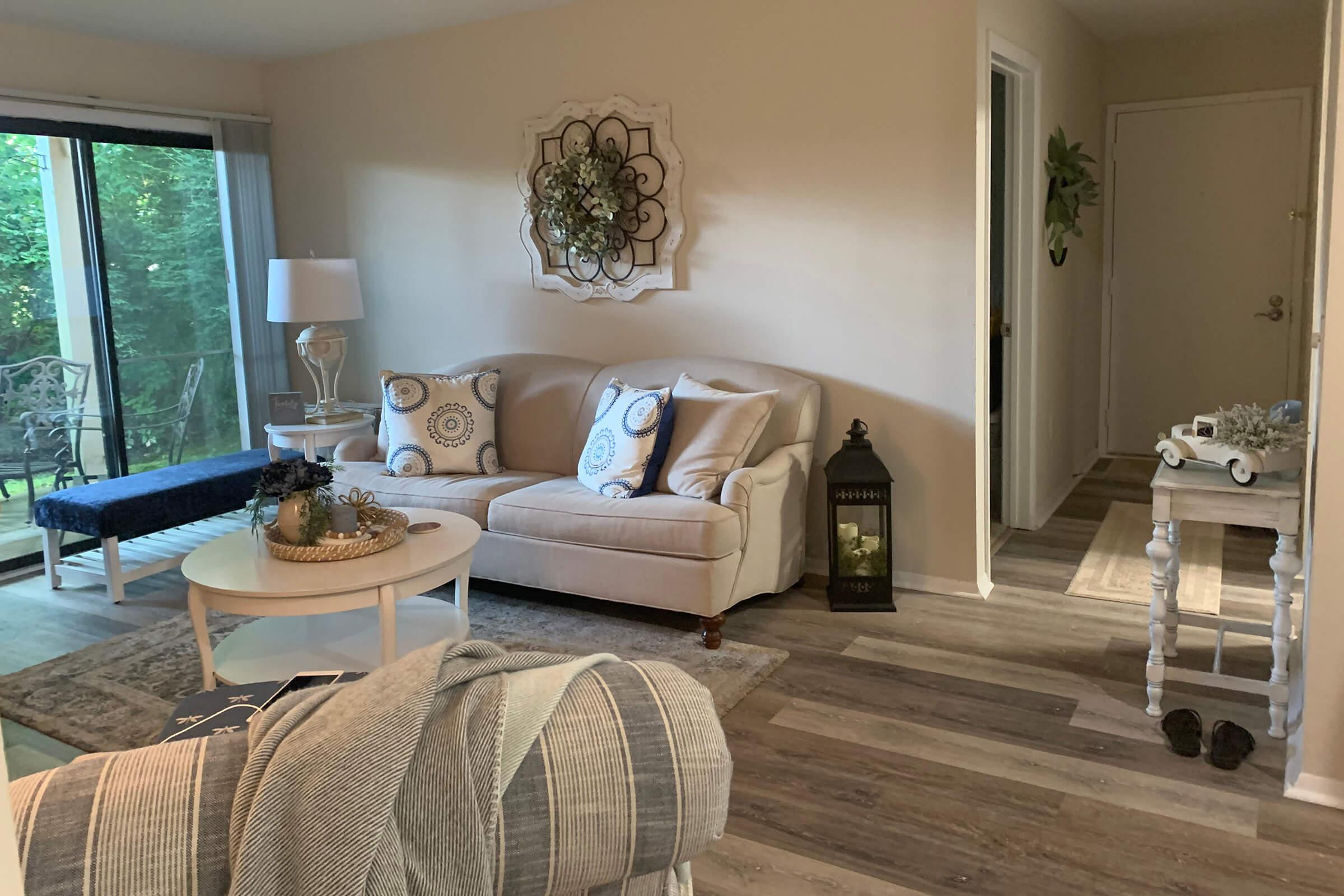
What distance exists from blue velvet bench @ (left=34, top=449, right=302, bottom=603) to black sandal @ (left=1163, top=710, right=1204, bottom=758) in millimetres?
3434

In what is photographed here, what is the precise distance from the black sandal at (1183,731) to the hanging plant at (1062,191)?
8.89ft

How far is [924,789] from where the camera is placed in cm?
260

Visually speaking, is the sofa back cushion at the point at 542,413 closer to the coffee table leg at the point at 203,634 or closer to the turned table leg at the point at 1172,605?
the coffee table leg at the point at 203,634

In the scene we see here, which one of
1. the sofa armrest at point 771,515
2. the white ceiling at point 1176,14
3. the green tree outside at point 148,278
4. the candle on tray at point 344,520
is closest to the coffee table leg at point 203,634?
the candle on tray at point 344,520

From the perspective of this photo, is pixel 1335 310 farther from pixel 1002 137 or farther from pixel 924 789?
pixel 1002 137

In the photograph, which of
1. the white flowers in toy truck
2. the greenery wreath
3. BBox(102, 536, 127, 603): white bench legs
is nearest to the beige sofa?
the greenery wreath

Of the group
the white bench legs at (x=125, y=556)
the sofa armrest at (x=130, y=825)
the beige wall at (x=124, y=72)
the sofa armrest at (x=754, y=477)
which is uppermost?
the beige wall at (x=124, y=72)

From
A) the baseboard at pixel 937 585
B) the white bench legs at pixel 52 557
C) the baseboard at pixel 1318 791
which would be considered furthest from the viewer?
the white bench legs at pixel 52 557

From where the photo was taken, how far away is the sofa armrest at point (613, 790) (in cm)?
99

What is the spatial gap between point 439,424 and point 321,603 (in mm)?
1624

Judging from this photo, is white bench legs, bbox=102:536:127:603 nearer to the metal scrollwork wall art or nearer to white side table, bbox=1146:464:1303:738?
the metal scrollwork wall art

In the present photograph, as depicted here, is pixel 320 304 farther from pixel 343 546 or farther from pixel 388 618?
pixel 388 618

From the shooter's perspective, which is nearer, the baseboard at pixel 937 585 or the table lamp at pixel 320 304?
the baseboard at pixel 937 585

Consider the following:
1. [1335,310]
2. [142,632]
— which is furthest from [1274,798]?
[142,632]
